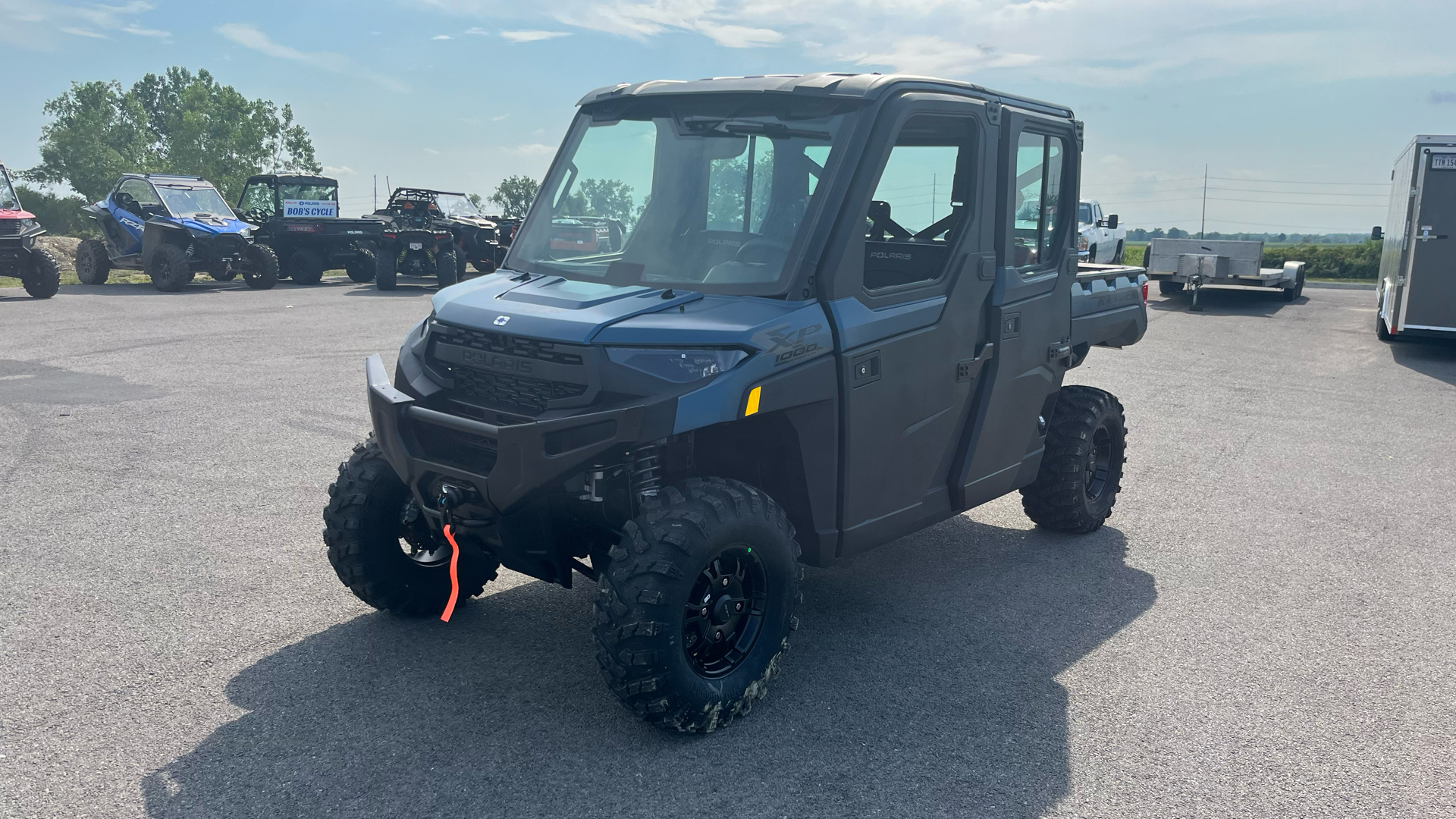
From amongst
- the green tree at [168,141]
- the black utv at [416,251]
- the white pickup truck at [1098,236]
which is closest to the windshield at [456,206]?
the black utv at [416,251]

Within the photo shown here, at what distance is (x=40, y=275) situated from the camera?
18844mm

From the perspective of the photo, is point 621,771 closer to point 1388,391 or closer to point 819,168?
point 819,168

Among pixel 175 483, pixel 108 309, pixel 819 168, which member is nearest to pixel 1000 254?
pixel 819 168

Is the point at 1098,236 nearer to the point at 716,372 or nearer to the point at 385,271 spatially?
the point at 385,271

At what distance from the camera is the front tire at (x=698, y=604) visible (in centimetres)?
345

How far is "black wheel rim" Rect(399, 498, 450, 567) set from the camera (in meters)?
4.47

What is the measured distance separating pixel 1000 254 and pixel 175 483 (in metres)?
5.16

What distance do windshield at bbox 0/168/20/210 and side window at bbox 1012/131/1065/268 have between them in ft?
65.8

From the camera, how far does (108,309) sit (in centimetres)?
1739

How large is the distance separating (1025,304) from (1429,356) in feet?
42.5

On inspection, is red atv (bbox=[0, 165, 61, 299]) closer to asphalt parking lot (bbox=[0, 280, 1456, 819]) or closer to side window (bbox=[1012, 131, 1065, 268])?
asphalt parking lot (bbox=[0, 280, 1456, 819])

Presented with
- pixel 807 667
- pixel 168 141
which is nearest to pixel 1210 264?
pixel 807 667

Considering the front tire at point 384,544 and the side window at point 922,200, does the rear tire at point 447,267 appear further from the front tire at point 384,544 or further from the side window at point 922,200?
the side window at point 922,200

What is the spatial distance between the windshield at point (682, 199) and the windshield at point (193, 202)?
20419 millimetres
